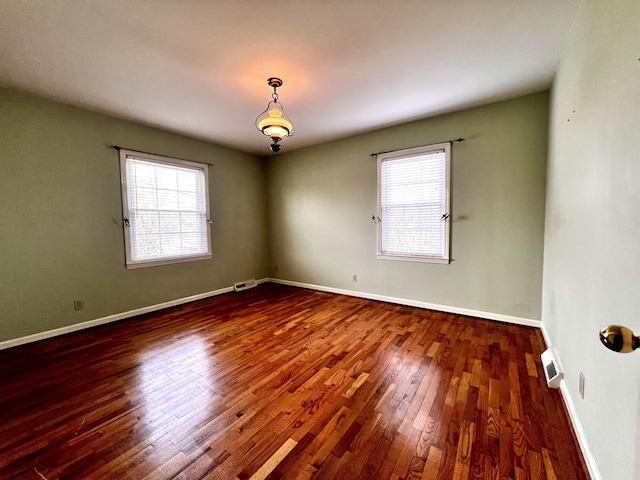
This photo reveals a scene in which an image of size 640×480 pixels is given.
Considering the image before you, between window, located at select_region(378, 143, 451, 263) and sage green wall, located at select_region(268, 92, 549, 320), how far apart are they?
0.12 m

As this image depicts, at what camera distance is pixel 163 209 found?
148 inches

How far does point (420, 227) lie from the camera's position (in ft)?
11.7

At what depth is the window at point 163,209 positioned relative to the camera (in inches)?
135

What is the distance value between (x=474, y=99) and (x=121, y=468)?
4289 millimetres

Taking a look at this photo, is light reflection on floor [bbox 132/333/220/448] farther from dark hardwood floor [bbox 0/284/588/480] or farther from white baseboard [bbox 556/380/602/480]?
white baseboard [bbox 556/380/602/480]

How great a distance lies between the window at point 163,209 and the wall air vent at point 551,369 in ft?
14.6

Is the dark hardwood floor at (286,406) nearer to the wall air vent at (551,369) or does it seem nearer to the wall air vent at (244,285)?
the wall air vent at (551,369)

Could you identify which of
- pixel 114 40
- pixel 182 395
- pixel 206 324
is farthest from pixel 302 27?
pixel 206 324

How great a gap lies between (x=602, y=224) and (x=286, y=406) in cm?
203

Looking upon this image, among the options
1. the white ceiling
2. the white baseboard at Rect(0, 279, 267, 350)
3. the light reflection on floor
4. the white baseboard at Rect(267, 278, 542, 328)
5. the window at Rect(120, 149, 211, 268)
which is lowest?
the light reflection on floor

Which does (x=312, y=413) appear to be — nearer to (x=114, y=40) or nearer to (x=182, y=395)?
(x=182, y=395)

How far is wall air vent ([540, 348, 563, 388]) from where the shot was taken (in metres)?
1.81

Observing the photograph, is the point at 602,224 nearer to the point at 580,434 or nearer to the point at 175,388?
the point at 580,434

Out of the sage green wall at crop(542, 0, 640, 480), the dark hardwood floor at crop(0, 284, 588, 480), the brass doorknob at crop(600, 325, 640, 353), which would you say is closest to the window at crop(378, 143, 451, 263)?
the dark hardwood floor at crop(0, 284, 588, 480)
